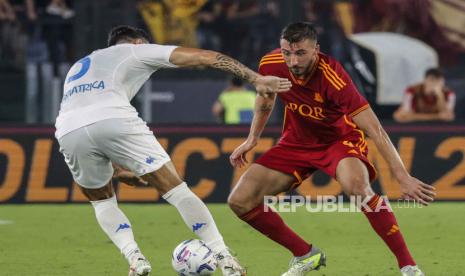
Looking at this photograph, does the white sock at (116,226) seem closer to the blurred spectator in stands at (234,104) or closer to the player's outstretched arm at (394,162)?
the player's outstretched arm at (394,162)

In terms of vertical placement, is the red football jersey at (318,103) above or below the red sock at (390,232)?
above

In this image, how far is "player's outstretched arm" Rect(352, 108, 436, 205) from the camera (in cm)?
756

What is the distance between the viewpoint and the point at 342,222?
12.6 meters

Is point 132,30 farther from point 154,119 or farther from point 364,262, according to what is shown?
point 154,119

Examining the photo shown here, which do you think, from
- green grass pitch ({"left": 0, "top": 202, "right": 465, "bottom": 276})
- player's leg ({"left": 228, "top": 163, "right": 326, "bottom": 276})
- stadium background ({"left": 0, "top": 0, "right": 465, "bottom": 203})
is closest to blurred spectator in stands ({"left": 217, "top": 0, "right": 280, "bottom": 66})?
stadium background ({"left": 0, "top": 0, "right": 465, "bottom": 203})

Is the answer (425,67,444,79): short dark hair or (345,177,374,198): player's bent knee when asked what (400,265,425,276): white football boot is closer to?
(345,177,374,198): player's bent knee

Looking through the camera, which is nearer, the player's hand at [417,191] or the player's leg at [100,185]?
the player's hand at [417,191]

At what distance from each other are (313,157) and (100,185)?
149 cm

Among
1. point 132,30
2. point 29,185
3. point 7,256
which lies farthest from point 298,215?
point 132,30

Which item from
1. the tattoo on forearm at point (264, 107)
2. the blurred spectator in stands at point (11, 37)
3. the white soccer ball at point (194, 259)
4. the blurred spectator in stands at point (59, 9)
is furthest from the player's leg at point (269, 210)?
the blurred spectator in stands at point (59, 9)

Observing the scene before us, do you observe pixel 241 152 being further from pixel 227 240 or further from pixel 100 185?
pixel 227 240

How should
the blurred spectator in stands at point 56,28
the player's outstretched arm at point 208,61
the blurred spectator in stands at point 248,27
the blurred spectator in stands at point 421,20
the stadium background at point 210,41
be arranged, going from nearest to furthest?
the player's outstretched arm at point 208,61
the stadium background at point 210,41
the blurred spectator in stands at point 248,27
the blurred spectator in stands at point 56,28
the blurred spectator in stands at point 421,20

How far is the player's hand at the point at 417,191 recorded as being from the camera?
7.54 m

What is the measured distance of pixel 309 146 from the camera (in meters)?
8.73
